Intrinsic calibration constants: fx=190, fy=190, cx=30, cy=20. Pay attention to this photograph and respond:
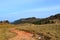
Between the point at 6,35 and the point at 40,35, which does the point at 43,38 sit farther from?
the point at 6,35

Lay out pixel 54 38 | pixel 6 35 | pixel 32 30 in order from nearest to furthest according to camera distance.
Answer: pixel 54 38 → pixel 6 35 → pixel 32 30

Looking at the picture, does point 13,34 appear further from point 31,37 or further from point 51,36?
point 51,36

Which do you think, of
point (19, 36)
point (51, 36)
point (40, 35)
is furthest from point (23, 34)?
point (51, 36)

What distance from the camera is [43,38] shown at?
65.1ft

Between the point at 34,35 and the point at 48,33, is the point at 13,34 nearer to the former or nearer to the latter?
the point at 34,35

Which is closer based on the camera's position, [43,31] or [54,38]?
[54,38]

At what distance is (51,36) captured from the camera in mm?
19734

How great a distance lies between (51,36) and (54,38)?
0.53 meters

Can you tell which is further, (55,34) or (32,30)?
(32,30)

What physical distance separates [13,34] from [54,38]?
15.5 ft

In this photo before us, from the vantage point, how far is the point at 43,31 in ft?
70.2

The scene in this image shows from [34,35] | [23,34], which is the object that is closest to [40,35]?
[34,35]

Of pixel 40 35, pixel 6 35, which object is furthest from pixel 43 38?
pixel 6 35

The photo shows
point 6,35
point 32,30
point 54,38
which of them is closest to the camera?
point 54,38
